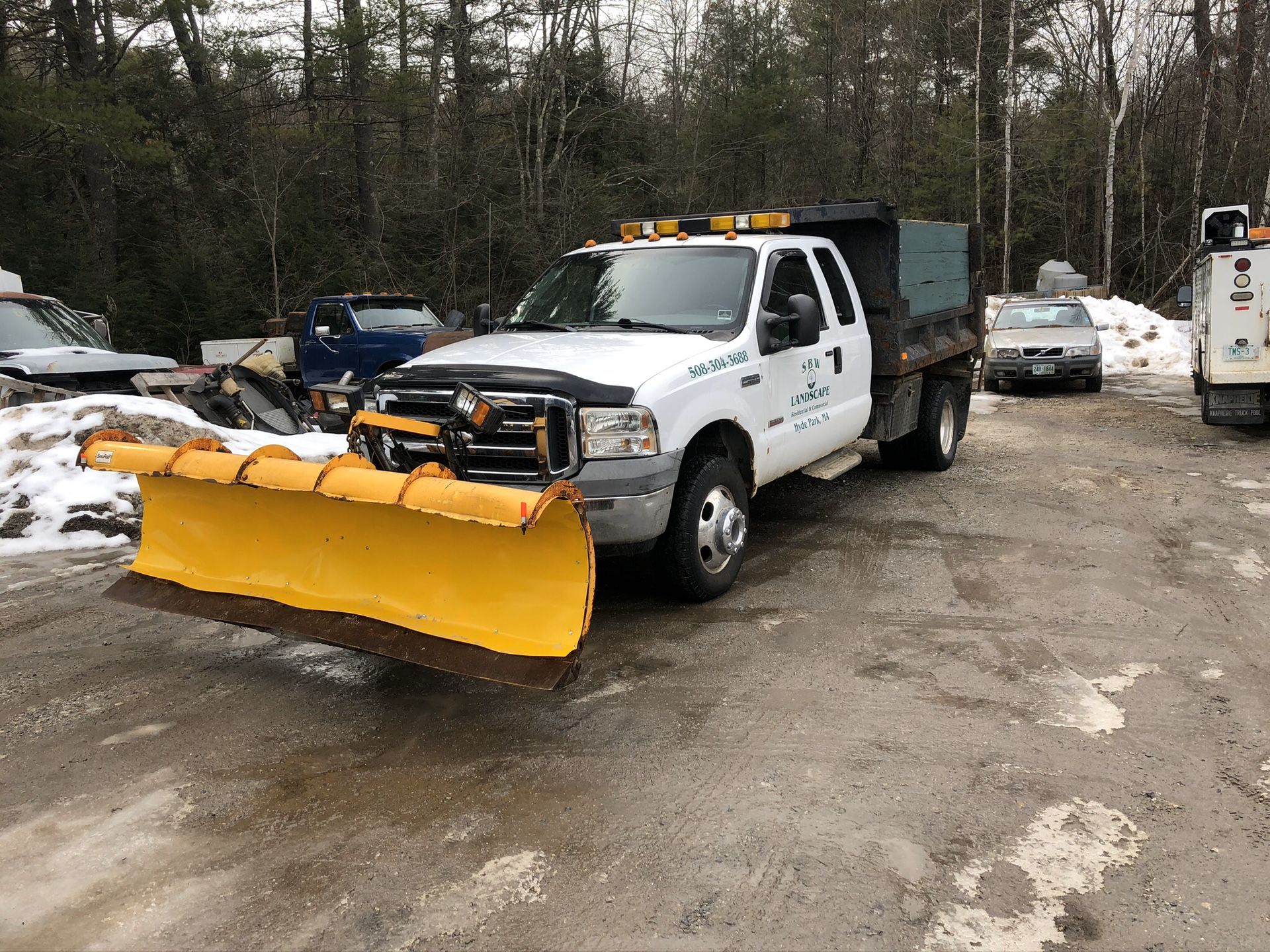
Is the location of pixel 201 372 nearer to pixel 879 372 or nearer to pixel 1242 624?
pixel 879 372

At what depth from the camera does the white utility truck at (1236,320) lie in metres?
10.2

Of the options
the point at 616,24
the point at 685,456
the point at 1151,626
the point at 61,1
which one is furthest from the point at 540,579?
the point at 616,24

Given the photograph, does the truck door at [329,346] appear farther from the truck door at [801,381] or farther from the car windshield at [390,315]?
the truck door at [801,381]

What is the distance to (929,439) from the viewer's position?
9047 millimetres

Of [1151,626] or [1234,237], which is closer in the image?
[1151,626]

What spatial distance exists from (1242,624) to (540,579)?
385 cm

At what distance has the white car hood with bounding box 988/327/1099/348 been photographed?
649 inches

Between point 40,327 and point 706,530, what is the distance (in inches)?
377

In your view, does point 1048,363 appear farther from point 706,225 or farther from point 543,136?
point 543,136

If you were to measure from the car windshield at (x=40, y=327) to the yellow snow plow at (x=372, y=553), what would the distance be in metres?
7.33

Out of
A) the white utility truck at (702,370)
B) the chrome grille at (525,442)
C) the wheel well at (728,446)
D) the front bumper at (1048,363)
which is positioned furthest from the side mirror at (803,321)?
the front bumper at (1048,363)

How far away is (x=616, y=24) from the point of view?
80.7 ft

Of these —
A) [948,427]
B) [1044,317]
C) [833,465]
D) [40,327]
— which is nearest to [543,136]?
[1044,317]

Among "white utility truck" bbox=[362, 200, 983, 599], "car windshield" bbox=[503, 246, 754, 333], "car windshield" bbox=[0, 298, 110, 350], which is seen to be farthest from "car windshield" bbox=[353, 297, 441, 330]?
"car windshield" bbox=[503, 246, 754, 333]
